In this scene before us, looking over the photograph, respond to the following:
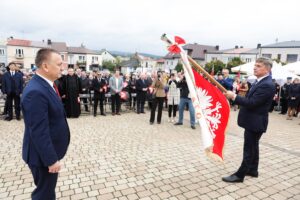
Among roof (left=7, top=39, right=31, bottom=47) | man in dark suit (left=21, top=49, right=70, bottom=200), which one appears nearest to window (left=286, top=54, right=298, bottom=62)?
man in dark suit (left=21, top=49, right=70, bottom=200)

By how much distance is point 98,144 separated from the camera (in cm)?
629

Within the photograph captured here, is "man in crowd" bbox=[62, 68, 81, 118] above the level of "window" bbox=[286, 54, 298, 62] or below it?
below

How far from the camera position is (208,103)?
12.2 feet

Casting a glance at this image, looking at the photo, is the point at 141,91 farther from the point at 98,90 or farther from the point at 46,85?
the point at 46,85

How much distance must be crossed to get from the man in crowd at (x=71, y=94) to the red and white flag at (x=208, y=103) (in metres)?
6.89

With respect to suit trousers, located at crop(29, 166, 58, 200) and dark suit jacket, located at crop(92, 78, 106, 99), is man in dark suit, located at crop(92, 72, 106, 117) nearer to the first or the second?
dark suit jacket, located at crop(92, 78, 106, 99)

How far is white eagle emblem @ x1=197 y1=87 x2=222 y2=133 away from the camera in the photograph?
368cm

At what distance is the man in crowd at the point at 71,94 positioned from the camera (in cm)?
948

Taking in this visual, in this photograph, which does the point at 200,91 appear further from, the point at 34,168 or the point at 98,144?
the point at 98,144

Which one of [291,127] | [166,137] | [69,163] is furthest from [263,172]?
[291,127]

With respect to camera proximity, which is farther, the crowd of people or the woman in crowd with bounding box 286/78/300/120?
the woman in crowd with bounding box 286/78/300/120

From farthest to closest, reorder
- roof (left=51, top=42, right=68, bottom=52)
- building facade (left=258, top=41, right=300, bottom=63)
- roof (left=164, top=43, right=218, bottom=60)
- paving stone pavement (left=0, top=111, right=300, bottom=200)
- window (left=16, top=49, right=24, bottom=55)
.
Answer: roof (left=164, top=43, right=218, bottom=60) → roof (left=51, top=42, right=68, bottom=52) → window (left=16, top=49, right=24, bottom=55) → building facade (left=258, top=41, right=300, bottom=63) → paving stone pavement (left=0, top=111, right=300, bottom=200)

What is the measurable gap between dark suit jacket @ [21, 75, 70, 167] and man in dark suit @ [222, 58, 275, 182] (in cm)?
265

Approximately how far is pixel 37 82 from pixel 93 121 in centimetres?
699
